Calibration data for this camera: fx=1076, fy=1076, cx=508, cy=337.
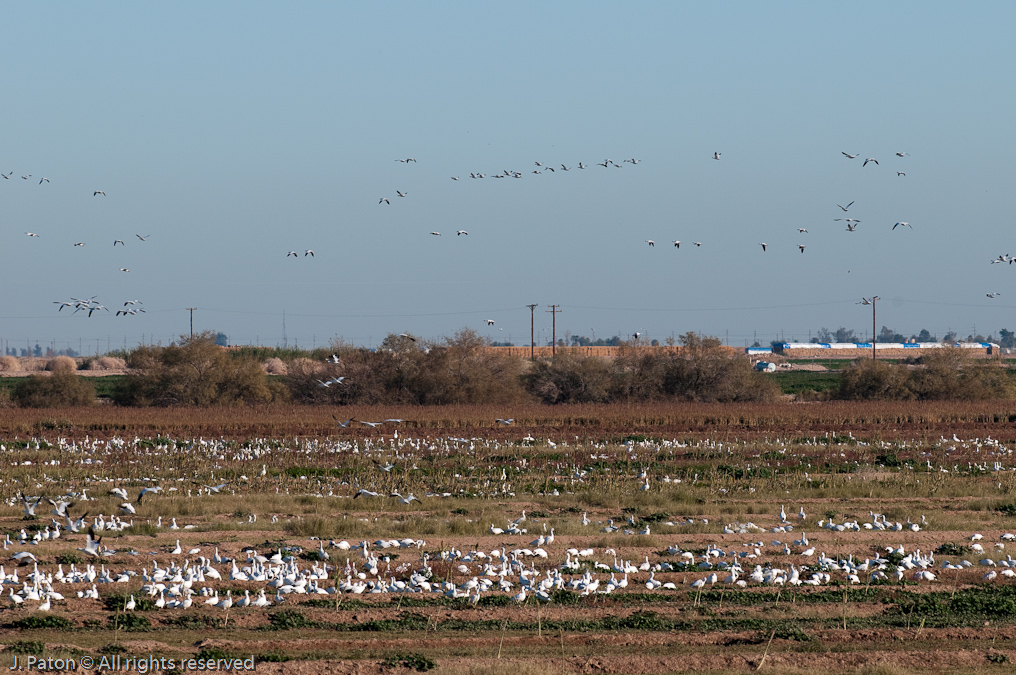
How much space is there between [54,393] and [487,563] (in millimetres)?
44492

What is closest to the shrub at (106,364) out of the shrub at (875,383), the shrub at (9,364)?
the shrub at (9,364)

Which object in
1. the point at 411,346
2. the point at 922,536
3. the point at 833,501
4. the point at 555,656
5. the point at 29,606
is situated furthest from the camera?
the point at 411,346

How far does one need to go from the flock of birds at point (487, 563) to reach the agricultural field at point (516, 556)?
0.05m

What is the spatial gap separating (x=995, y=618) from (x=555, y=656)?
5.00 metres

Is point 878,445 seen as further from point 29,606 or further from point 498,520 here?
point 29,606

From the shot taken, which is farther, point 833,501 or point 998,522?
point 833,501

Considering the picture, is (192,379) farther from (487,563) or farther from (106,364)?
(106,364)

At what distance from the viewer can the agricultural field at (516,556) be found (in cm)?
1009

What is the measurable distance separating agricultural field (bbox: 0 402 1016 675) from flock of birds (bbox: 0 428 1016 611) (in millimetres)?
51

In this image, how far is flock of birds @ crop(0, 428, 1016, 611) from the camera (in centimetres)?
1206

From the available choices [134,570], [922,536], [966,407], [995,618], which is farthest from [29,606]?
[966,407]

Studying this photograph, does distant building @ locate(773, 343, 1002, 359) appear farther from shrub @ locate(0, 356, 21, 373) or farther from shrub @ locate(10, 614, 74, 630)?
shrub @ locate(10, 614, 74, 630)

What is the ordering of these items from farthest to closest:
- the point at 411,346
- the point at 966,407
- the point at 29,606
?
the point at 411,346 → the point at 966,407 → the point at 29,606

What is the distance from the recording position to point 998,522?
60.3 feet
